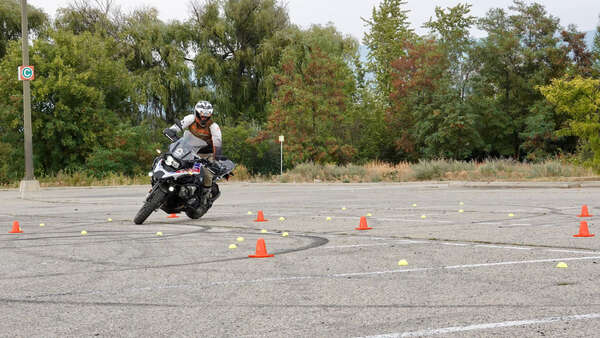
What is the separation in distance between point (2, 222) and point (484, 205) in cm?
1068

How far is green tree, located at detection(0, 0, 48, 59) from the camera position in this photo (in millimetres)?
46500

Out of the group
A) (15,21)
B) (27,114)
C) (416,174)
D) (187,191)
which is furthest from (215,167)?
(15,21)

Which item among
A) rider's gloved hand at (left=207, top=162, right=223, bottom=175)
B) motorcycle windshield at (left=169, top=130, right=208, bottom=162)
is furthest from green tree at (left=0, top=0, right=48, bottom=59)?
rider's gloved hand at (left=207, top=162, right=223, bottom=175)

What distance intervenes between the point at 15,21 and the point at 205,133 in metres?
37.9

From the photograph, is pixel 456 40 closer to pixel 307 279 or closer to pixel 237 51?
pixel 237 51

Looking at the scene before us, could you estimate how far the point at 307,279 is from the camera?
695cm

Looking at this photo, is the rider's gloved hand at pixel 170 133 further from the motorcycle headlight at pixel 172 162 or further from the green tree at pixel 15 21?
the green tree at pixel 15 21

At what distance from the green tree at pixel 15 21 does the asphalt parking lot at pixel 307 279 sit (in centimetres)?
3724

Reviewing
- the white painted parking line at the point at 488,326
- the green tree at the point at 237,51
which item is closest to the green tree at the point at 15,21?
the green tree at the point at 237,51

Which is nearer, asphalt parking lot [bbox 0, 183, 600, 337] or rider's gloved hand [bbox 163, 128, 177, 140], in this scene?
asphalt parking lot [bbox 0, 183, 600, 337]

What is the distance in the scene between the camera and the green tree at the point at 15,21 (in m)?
46.5

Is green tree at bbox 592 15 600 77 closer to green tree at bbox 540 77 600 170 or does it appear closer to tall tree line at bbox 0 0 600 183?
tall tree line at bbox 0 0 600 183

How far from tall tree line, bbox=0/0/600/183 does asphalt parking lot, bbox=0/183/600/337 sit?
2647 centimetres

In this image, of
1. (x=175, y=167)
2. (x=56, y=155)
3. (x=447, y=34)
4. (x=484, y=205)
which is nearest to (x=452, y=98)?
(x=447, y=34)
